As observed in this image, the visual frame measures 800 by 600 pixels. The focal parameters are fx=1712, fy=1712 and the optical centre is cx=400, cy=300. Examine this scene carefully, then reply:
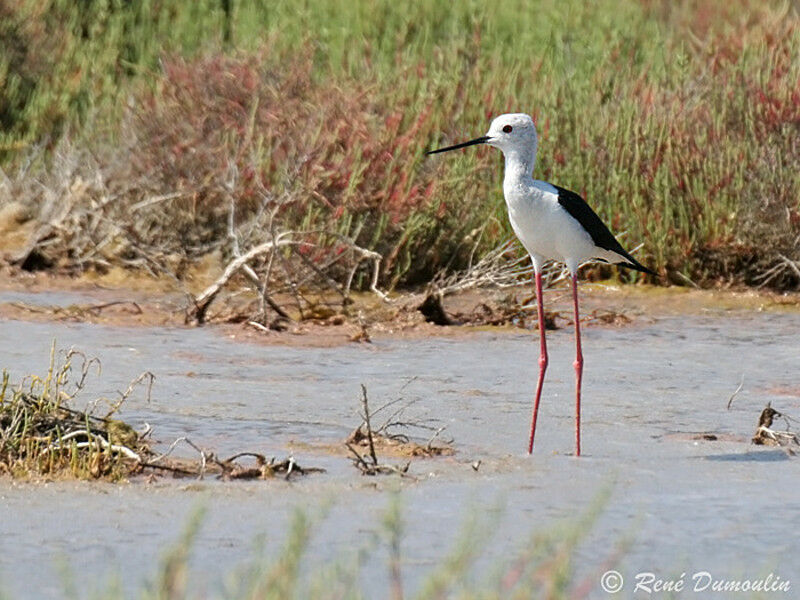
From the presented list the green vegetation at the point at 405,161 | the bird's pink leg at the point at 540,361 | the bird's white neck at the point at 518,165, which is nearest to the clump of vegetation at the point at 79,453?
the bird's pink leg at the point at 540,361

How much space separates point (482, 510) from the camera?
5125 millimetres

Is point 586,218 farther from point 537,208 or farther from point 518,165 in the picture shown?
point 518,165

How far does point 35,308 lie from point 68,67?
4559 millimetres

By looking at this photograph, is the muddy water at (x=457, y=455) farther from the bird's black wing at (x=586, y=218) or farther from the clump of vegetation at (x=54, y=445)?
the bird's black wing at (x=586, y=218)

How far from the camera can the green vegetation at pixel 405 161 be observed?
10.1 m

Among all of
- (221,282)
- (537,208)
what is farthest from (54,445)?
(221,282)

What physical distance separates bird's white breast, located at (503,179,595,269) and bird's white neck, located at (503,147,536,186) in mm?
13

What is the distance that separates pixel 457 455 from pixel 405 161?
454cm

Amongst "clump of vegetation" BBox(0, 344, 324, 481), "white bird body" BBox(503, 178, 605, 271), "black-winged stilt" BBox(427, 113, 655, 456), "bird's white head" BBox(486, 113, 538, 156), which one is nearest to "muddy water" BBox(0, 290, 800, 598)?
"clump of vegetation" BBox(0, 344, 324, 481)

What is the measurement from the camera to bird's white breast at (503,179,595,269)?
21.4 feet

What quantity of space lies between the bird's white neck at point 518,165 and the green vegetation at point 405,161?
8.58 ft

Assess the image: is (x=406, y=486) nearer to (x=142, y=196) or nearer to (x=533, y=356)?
(x=533, y=356)

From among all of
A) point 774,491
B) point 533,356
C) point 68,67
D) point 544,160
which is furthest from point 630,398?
point 68,67

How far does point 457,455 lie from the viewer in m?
6.08
